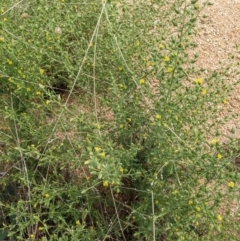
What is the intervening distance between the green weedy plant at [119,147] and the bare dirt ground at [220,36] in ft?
2.09

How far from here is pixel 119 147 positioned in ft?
6.96

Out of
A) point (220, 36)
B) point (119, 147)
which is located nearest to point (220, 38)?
point (220, 36)

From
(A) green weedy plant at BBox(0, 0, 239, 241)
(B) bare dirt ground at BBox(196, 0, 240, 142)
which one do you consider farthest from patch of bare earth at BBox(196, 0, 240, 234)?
(A) green weedy plant at BBox(0, 0, 239, 241)

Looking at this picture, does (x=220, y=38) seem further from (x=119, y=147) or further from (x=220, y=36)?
(x=119, y=147)

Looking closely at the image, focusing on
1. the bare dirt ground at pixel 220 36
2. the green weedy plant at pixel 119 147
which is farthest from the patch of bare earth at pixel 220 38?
the green weedy plant at pixel 119 147

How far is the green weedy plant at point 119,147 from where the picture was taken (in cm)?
175

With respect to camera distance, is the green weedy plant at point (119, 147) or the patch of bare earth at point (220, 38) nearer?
the green weedy plant at point (119, 147)

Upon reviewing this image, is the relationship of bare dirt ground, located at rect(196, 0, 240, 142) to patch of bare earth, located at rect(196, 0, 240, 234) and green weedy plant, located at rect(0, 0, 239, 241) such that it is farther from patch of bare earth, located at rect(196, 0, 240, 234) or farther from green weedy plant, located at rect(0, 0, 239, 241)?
green weedy plant, located at rect(0, 0, 239, 241)

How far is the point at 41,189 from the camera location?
1930mm

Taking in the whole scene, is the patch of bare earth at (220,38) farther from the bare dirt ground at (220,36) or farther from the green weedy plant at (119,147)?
the green weedy plant at (119,147)

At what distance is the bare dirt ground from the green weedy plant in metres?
0.64

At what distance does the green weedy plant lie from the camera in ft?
5.74

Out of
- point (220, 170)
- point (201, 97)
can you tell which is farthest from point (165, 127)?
point (201, 97)

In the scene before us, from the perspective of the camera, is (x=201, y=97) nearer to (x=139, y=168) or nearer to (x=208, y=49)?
(x=139, y=168)
